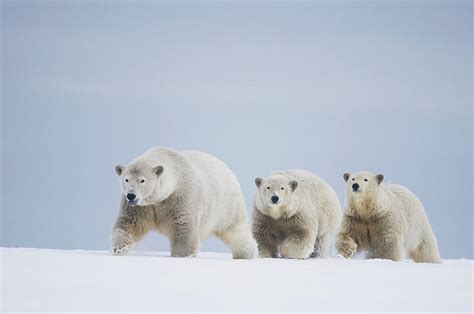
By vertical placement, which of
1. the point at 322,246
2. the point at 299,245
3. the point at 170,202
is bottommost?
the point at 322,246

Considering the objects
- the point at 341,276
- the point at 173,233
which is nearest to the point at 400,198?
the point at 173,233

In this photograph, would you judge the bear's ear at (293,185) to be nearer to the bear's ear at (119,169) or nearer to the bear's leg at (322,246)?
the bear's leg at (322,246)

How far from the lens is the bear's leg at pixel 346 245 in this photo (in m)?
15.0

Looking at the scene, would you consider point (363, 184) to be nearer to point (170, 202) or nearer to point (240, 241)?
point (240, 241)

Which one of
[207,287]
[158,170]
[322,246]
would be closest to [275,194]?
[322,246]

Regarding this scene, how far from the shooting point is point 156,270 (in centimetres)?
876

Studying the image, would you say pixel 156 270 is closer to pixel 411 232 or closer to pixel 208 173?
pixel 208 173

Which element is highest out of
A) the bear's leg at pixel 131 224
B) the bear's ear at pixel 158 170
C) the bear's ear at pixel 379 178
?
the bear's ear at pixel 158 170

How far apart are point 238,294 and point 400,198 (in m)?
8.93

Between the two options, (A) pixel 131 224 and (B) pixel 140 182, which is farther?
(A) pixel 131 224

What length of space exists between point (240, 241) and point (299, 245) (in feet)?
4.90

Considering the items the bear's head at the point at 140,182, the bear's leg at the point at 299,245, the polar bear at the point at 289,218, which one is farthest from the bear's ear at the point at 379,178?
the bear's head at the point at 140,182

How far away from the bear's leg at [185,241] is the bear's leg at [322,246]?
3.86 m

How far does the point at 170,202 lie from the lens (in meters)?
12.1
